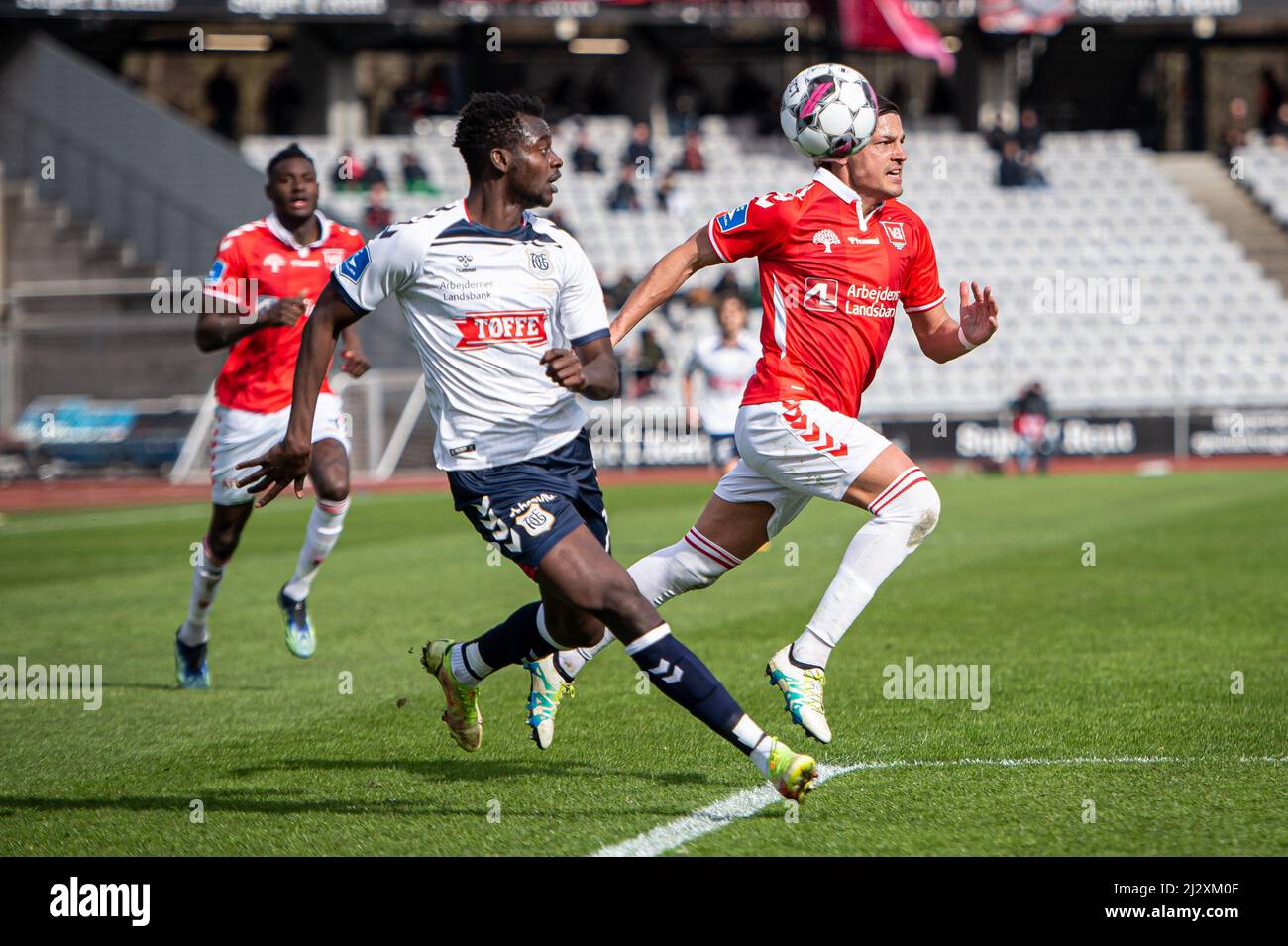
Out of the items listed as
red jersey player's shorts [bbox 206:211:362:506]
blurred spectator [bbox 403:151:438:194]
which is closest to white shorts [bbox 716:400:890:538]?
red jersey player's shorts [bbox 206:211:362:506]

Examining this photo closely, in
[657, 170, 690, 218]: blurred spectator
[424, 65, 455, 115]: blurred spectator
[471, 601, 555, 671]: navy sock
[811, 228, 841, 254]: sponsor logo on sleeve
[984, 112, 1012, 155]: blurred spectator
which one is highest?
[424, 65, 455, 115]: blurred spectator

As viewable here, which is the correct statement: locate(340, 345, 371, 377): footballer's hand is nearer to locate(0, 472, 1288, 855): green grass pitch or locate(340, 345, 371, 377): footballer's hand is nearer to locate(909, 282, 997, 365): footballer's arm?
locate(0, 472, 1288, 855): green grass pitch

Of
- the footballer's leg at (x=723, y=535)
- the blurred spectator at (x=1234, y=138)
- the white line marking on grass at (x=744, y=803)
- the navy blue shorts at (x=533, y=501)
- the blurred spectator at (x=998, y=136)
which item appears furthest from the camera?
the blurred spectator at (x=1234, y=138)

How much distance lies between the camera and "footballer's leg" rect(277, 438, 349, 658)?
827 cm

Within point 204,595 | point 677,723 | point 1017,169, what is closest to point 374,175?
point 1017,169

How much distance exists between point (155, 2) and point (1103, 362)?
20.0 m

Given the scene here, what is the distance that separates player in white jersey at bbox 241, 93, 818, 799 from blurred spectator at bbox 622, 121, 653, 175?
2942cm

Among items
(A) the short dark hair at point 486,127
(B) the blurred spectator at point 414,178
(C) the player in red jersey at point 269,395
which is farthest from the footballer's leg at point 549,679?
(B) the blurred spectator at point 414,178

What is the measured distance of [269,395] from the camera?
8.49 m

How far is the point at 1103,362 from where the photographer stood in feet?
104

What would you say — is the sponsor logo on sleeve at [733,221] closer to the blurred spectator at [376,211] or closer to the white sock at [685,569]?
the white sock at [685,569]

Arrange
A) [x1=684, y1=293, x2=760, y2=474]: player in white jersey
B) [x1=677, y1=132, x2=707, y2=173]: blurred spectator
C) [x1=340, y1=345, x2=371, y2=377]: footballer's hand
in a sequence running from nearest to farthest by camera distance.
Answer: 1. [x1=340, y1=345, x2=371, y2=377]: footballer's hand
2. [x1=684, y1=293, x2=760, y2=474]: player in white jersey
3. [x1=677, y1=132, x2=707, y2=173]: blurred spectator

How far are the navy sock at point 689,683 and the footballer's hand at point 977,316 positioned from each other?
2095 mm

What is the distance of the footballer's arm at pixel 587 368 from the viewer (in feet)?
15.9
